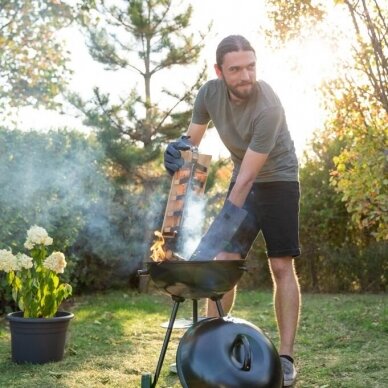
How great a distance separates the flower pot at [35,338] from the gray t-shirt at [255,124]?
4.47 ft

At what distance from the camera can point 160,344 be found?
4.31 metres

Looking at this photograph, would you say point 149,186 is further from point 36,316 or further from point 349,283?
point 36,316

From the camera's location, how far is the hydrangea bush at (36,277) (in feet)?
12.1

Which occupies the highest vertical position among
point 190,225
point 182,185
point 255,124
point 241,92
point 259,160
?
point 241,92

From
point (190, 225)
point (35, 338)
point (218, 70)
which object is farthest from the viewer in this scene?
point (35, 338)

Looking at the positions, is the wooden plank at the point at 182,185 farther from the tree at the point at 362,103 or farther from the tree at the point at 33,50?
the tree at the point at 33,50

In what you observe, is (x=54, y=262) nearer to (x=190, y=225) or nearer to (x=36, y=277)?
(x=36, y=277)

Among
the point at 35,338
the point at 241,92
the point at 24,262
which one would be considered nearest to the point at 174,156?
the point at 241,92

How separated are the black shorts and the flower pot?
3.71 feet

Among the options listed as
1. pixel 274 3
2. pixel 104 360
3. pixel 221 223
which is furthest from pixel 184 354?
pixel 274 3

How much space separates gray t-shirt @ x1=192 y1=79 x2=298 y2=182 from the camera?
3031 mm

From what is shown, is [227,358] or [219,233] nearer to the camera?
[227,358]

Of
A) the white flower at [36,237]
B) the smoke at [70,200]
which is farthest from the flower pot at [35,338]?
the smoke at [70,200]

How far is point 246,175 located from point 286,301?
70cm
